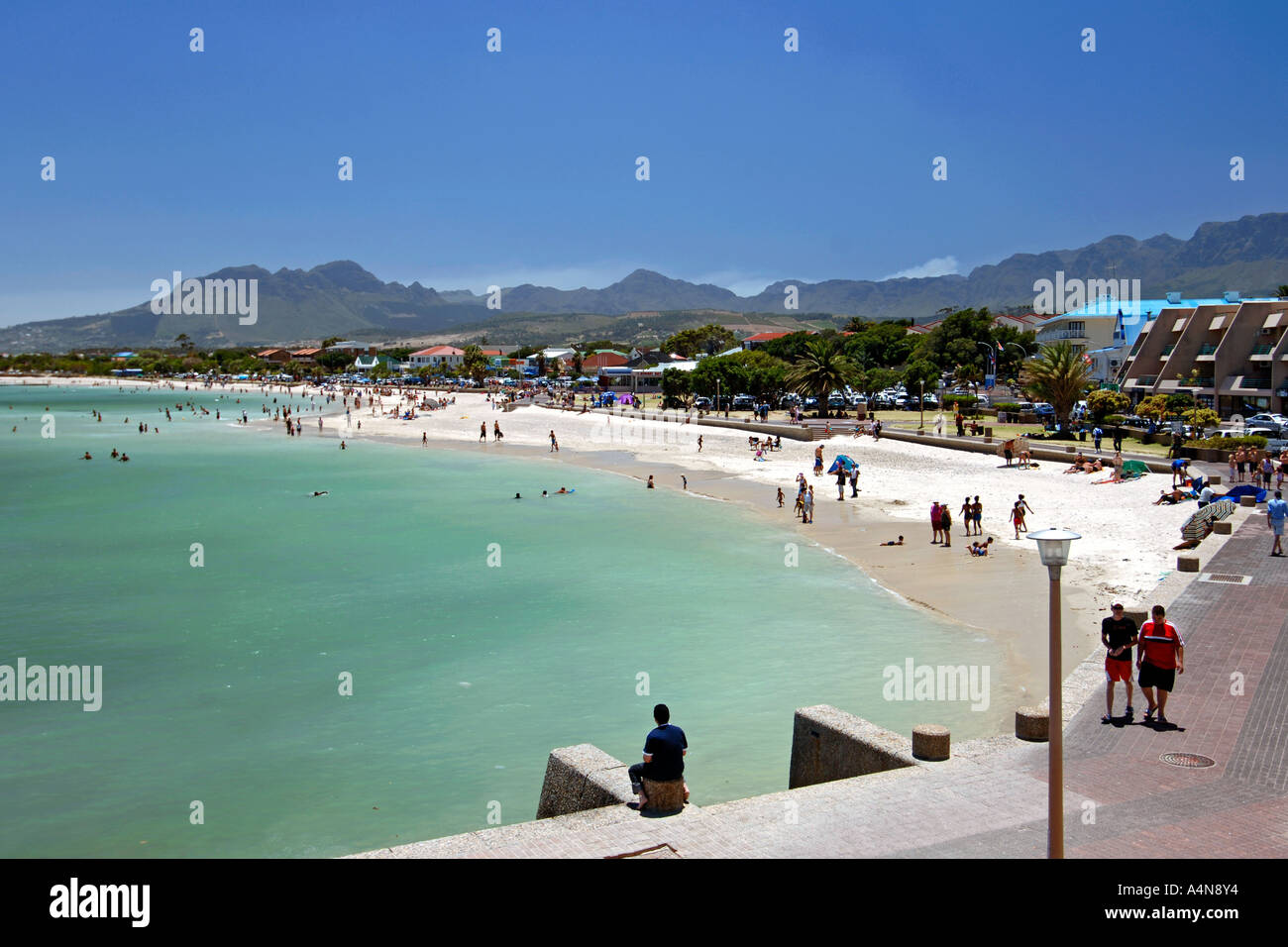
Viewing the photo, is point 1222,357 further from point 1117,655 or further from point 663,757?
point 663,757

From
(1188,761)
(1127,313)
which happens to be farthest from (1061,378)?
(1127,313)

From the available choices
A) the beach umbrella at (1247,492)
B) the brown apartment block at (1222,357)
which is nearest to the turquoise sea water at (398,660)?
the beach umbrella at (1247,492)

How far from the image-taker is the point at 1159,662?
9.84m

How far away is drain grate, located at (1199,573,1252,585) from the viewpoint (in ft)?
53.1

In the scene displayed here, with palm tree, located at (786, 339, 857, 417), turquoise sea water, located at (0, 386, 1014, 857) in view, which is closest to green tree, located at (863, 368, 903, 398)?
palm tree, located at (786, 339, 857, 417)

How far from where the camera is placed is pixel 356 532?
1227 inches

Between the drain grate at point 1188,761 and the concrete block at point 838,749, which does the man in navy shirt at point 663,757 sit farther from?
the drain grate at point 1188,761

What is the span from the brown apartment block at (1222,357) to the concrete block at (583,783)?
5260 cm

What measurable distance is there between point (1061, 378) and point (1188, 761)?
1602 inches

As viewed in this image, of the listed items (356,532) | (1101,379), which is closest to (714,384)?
(1101,379)

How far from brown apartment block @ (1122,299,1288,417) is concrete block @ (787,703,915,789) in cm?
5044

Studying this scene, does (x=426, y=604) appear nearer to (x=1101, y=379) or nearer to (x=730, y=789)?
(x=730, y=789)
